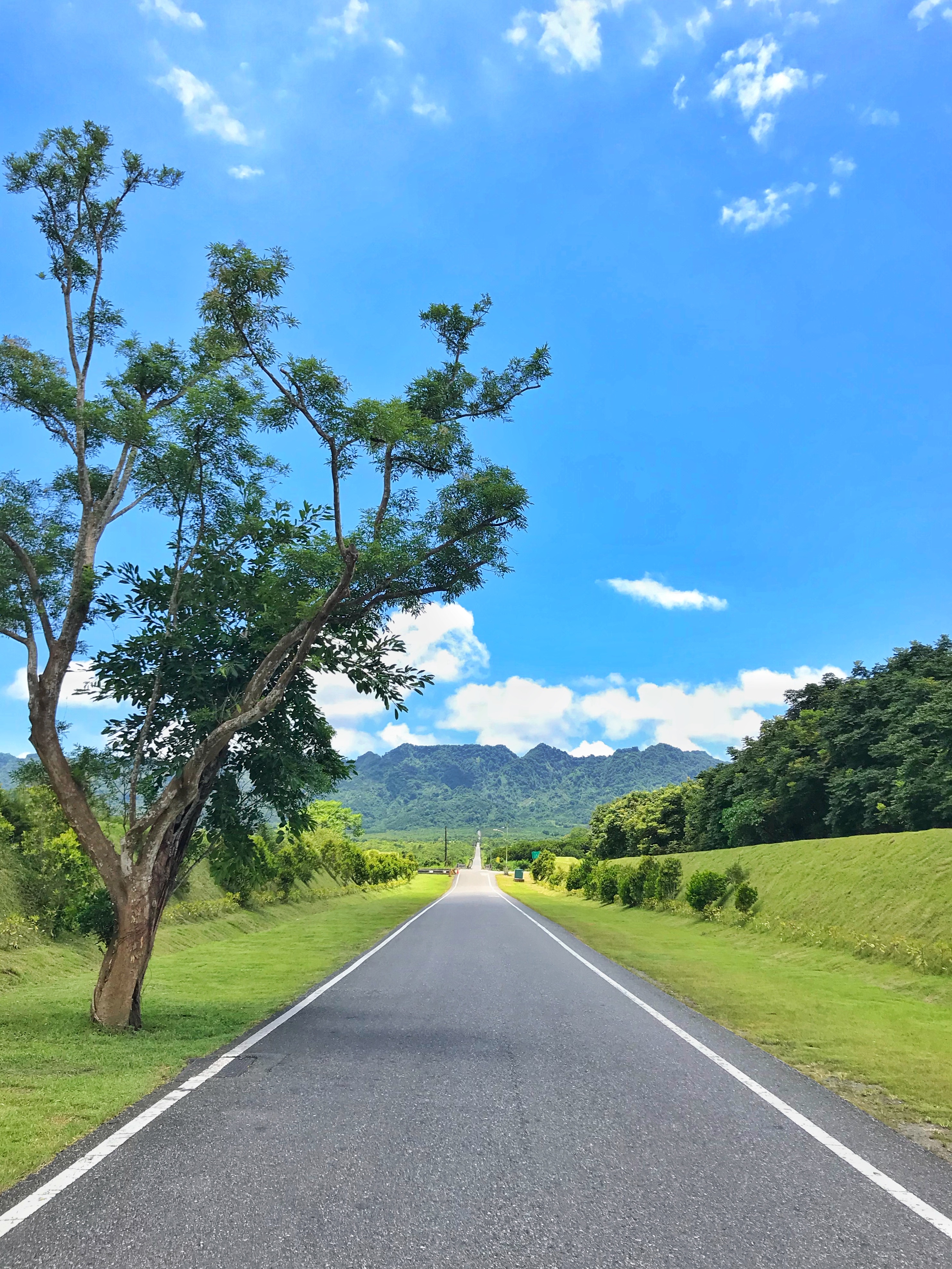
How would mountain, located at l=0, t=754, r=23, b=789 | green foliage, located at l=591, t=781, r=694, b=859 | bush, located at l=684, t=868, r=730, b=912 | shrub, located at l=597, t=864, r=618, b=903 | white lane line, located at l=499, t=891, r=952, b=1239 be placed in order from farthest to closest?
1. green foliage, located at l=591, t=781, r=694, b=859
2. shrub, located at l=597, t=864, r=618, b=903
3. bush, located at l=684, t=868, r=730, b=912
4. mountain, located at l=0, t=754, r=23, b=789
5. white lane line, located at l=499, t=891, r=952, b=1239

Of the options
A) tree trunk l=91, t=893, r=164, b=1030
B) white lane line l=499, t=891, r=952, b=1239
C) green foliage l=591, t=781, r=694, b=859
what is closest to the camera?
white lane line l=499, t=891, r=952, b=1239

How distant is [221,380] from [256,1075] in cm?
802

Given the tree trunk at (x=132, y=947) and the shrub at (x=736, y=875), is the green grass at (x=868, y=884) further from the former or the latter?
the tree trunk at (x=132, y=947)

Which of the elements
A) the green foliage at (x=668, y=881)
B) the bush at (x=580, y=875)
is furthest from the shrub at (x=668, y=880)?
the bush at (x=580, y=875)

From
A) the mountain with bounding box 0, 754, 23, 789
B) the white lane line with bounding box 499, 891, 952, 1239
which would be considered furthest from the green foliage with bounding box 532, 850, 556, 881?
the white lane line with bounding box 499, 891, 952, 1239

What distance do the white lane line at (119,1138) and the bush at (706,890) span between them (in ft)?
72.8

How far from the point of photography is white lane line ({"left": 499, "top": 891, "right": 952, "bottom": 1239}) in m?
4.27

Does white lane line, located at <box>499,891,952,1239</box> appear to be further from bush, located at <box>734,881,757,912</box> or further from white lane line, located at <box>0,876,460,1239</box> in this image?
bush, located at <box>734,881,757,912</box>

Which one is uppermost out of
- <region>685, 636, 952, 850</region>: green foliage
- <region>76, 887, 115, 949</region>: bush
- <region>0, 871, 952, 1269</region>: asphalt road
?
<region>685, 636, 952, 850</region>: green foliage

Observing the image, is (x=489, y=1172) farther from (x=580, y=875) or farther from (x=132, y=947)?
(x=580, y=875)

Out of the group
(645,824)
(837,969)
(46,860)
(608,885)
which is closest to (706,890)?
(837,969)

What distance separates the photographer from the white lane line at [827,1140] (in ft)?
14.0

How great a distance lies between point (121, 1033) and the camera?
8.68 metres

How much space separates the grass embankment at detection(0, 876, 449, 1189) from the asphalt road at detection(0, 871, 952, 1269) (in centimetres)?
64
